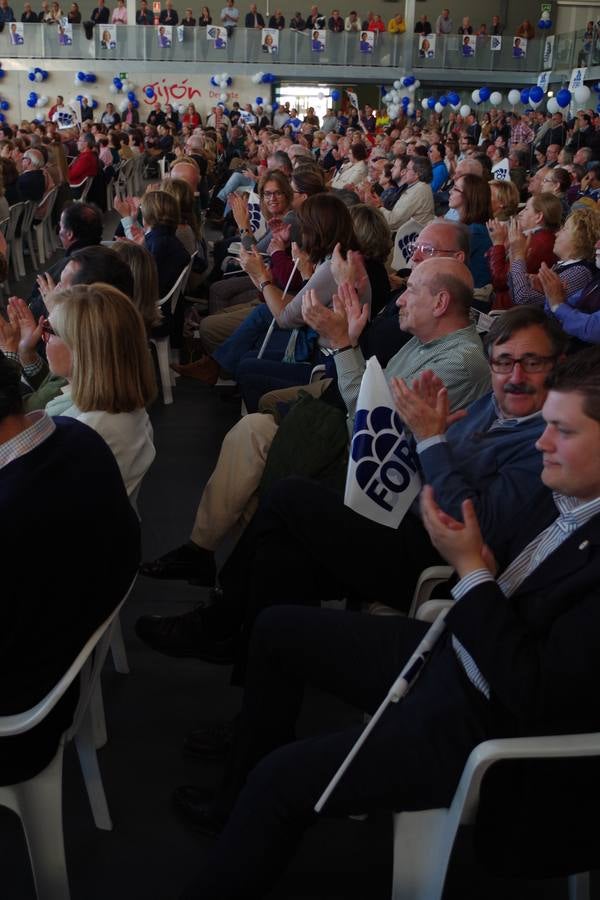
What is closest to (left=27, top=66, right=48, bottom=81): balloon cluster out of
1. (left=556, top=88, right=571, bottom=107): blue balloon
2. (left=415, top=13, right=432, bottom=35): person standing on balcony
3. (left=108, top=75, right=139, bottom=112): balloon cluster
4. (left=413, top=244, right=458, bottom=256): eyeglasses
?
(left=108, top=75, right=139, bottom=112): balloon cluster

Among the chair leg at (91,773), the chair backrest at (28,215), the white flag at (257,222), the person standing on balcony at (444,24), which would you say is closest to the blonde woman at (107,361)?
the chair leg at (91,773)

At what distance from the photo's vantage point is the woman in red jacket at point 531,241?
4.44 m

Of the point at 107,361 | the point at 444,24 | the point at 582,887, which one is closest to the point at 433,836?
the point at 582,887

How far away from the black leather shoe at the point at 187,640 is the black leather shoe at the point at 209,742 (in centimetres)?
28

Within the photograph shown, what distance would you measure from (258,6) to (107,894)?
28928 mm

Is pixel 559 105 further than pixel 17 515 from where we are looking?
Yes

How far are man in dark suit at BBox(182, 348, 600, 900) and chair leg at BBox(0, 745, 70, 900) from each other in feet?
0.91

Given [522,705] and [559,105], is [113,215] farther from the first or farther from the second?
[522,705]

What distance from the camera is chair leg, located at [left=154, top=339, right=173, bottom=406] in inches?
183

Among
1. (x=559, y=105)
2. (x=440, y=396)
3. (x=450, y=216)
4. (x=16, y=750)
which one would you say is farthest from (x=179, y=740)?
(x=559, y=105)

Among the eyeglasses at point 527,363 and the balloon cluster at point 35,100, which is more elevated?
the balloon cluster at point 35,100

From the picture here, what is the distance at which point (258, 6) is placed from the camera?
2684 centimetres

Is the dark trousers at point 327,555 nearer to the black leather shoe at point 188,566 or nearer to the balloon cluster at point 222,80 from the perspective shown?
the black leather shoe at point 188,566

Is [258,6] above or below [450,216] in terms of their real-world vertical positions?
above
